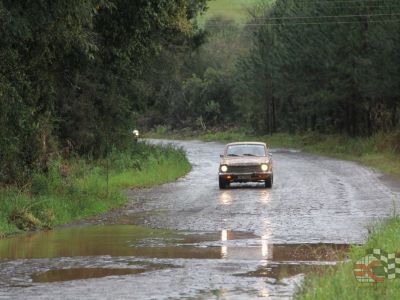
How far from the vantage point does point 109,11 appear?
21844mm

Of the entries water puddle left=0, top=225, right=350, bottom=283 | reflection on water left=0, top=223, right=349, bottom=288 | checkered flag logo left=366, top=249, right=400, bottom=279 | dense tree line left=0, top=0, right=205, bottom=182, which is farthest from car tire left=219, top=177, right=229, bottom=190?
checkered flag logo left=366, top=249, right=400, bottom=279

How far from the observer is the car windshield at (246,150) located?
3153cm

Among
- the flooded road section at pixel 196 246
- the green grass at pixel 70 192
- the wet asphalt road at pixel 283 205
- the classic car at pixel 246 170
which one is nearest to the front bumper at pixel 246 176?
the classic car at pixel 246 170

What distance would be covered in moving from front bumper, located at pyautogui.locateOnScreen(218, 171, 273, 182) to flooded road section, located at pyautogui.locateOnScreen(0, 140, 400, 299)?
189cm

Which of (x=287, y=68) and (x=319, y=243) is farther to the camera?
(x=287, y=68)

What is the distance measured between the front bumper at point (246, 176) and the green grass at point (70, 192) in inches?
133

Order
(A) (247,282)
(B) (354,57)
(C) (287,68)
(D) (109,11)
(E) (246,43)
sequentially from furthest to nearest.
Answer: (E) (246,43) < (C) (287,68) < (B) (354,57) < (D) (109,11) < (A) (247,282)

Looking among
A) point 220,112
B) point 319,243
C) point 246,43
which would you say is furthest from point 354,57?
point 246,43

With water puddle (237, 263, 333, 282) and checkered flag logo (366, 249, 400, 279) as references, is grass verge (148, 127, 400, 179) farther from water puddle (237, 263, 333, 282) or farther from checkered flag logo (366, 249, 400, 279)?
checkered flag logo (366, 249, 400, 279)

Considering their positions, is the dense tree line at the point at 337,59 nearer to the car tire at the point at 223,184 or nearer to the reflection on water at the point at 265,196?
the car tire at the point at 223,184

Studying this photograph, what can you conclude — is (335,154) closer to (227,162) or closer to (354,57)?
(354,57)

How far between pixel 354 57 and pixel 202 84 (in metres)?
62.9

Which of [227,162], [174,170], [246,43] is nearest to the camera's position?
[227,162]

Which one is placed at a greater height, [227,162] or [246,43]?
[246,43]
